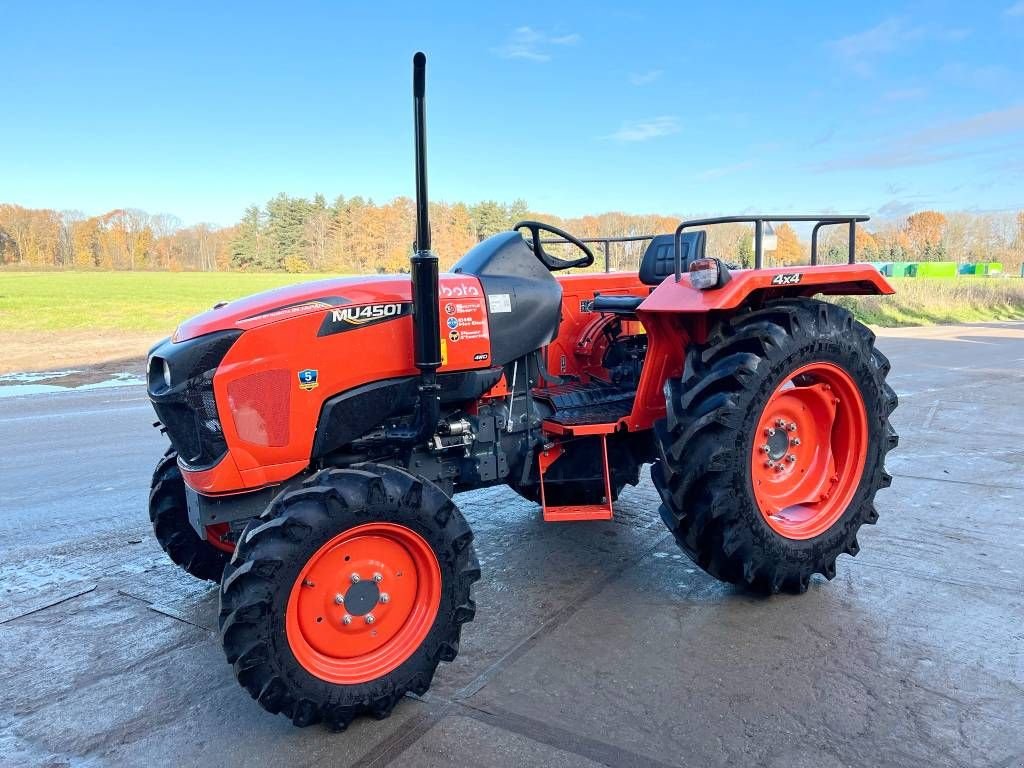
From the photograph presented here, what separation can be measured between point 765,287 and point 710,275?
39cm

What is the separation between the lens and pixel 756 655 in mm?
3049

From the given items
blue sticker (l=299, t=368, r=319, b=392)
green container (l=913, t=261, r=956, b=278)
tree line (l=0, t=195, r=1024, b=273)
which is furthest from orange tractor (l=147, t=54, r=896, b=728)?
green container (l=913, t=261, r=956, b=278)

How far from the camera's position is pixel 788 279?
3.65 metres

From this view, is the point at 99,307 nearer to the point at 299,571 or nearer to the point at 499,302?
the point at 499,302

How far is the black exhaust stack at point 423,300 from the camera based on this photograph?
2.74 m

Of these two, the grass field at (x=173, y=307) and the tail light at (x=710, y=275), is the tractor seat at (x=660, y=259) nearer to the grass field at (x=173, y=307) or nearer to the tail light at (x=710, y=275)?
the tail light at (x=710, y=275)

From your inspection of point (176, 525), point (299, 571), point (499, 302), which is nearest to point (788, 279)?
point (499, 302)

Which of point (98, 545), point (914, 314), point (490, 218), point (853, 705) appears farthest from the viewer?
point (490, 218)

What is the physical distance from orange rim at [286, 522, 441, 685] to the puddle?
849cm

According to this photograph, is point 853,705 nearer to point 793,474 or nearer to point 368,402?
point 793,474

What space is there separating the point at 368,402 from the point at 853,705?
206 cm

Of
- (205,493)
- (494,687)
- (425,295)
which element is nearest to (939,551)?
(494,687)

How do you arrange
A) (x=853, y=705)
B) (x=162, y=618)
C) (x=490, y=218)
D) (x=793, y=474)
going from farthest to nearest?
(x=490, y=218) < (x=793, y=474) < (x=162, y=618) < (x=853, y=705)

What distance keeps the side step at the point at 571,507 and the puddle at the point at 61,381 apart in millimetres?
8086
